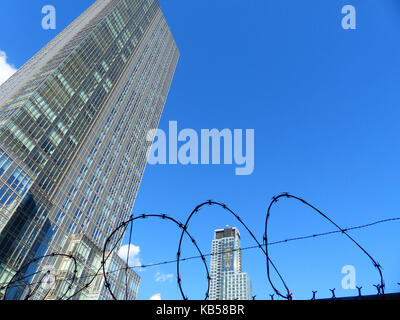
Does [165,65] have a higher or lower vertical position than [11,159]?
higher

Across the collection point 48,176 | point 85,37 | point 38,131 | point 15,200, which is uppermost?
point 85,37

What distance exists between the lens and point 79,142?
8444 centimetres

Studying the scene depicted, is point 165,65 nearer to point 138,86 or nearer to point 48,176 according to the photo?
point 138,86

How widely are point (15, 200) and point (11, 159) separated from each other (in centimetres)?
800

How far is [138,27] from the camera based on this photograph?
135m

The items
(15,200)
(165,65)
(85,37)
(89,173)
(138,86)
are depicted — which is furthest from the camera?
(165,65)

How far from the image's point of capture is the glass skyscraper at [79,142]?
5975 centimetres

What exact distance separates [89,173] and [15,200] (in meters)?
30.5

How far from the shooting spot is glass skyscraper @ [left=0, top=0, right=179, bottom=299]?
5975cm

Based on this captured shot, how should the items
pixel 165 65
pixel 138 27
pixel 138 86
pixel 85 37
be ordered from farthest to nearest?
pixel 165 65 < pixel 138 27 < pixel 138 86 < pixel 85 37

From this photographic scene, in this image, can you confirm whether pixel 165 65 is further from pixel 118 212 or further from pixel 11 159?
pixel 11 159
